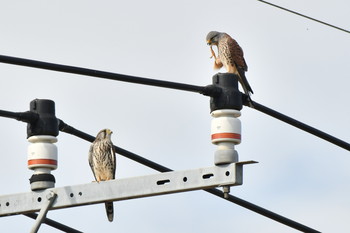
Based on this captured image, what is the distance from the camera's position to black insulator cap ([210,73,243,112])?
790 centimetres

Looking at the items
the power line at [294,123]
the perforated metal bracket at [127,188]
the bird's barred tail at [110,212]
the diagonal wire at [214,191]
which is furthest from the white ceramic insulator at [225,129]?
the bird's barred tail at [110,212]

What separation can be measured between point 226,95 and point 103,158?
14.8ft

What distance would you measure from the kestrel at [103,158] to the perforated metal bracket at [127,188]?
3738mm

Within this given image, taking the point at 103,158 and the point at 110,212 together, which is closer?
the point at 110,212

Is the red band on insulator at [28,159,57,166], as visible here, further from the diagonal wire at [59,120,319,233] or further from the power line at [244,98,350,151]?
the power line at [244,98,350,151]

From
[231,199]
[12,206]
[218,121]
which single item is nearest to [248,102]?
[231,199]

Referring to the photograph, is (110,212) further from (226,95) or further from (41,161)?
(226,95)

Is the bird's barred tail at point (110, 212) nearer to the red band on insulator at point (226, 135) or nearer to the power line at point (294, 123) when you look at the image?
the power line at point (294, 123)

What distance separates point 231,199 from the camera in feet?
32.6

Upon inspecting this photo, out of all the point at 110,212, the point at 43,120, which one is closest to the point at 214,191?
the point at 110,212

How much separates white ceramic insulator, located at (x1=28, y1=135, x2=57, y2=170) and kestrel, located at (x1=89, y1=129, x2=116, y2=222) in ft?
11.5

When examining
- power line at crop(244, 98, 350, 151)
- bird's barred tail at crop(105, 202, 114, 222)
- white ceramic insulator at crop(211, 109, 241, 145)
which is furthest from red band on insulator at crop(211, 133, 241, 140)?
bird's barred tail at crop(105, 202, 114, 222)

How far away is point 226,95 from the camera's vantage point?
7961 millimetres

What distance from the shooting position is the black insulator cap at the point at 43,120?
27.9 feet
